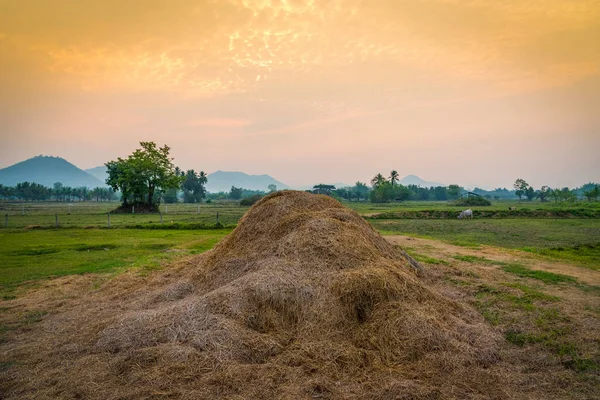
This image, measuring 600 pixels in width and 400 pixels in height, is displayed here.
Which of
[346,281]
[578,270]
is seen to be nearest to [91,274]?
[346,281]

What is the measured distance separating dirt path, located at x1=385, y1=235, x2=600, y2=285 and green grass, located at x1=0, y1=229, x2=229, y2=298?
1114 centimetres

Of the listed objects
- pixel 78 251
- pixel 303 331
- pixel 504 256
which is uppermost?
pixel 303 331

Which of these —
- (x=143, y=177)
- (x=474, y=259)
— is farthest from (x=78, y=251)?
(x=143, y=177)

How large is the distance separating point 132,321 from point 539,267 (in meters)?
13.2

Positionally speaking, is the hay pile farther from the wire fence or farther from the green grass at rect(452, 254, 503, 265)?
the wire fence

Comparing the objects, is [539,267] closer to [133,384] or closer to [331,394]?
[331,394]

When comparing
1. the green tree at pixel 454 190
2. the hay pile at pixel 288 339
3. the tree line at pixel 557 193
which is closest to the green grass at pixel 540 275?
the hay pile at pixel 288 339

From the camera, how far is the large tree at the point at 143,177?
1873 inches

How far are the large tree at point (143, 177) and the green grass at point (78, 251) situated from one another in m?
23.6

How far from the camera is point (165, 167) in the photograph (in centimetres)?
5034

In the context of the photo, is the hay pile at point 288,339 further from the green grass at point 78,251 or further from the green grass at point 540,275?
the green grass at point 78,251

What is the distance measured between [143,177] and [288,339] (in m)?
48.0

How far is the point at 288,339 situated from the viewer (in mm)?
5742

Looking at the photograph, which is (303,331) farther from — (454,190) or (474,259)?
(454,190)
